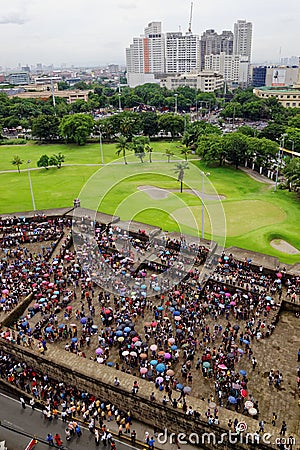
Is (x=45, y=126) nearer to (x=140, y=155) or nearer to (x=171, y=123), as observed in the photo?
(x=171, y=123)

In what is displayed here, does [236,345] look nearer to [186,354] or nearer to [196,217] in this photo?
[186,354]

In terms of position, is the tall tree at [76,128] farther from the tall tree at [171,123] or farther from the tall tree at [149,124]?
the tall tree at [171,123]

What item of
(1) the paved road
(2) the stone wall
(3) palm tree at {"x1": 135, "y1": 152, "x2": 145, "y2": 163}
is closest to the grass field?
(3) palm tree at {"x1": 135, "y1": 152, "x2": 145, "y2": 163}

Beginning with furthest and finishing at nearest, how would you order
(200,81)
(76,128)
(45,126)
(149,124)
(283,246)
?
(200,81), (149,124), (45,126), (76,128), (283,246)

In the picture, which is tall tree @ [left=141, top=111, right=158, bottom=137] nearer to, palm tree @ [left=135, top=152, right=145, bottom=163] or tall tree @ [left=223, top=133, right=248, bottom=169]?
palm tree @ [left=135, top=152, right=145, bottom=163]

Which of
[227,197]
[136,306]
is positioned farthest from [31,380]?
[227,197]

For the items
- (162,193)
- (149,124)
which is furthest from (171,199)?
(149,124)

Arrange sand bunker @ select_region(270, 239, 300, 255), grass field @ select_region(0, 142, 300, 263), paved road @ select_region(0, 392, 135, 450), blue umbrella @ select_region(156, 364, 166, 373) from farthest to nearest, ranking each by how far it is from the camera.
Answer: grass field @ select_region(0, 142, 300, 263)
sand bunker @ select_region(270, 239, 300, 255)
blue umbrella @ select_region(156, 364, 166, 373)
paved road @ select_region(0, 392, 135, 450)
